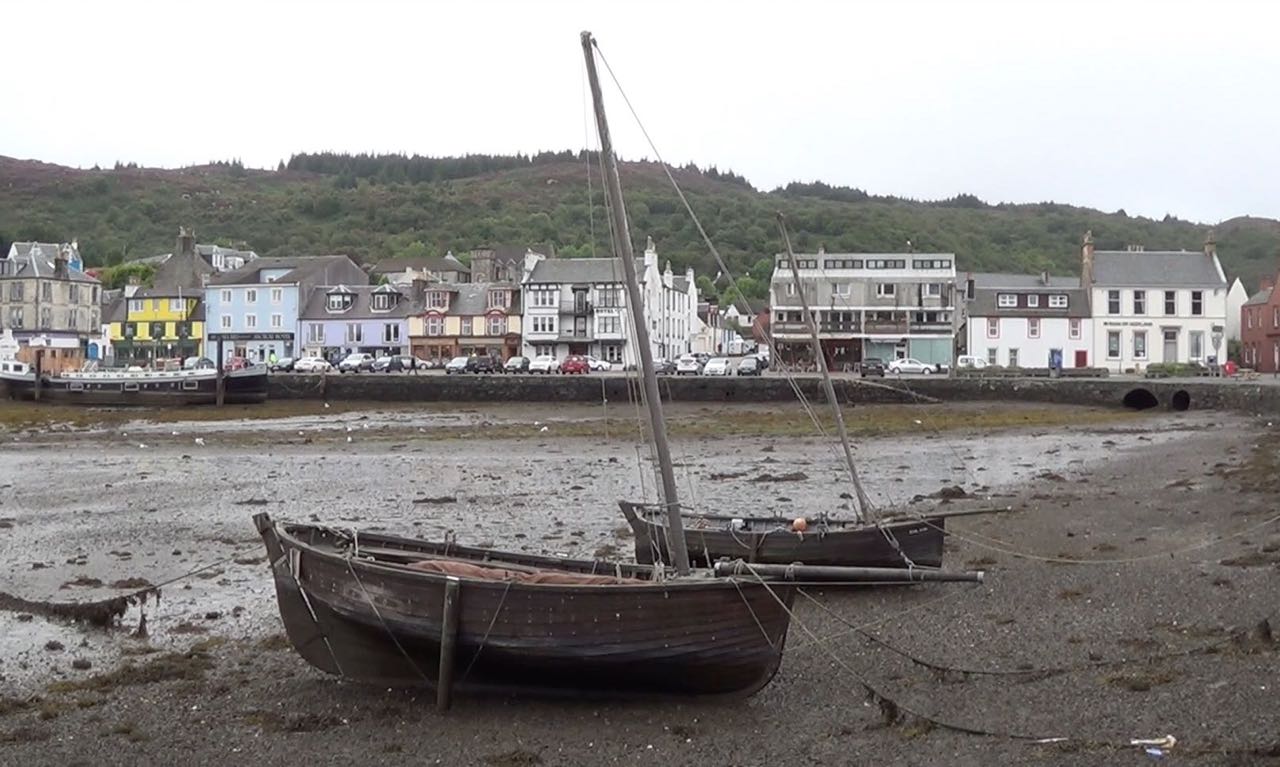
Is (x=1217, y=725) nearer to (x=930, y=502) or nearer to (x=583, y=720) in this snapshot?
(x=583, y=720)

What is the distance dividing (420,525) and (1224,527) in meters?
16.2

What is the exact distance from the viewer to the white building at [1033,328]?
83.2 m

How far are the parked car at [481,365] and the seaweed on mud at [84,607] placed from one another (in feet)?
200

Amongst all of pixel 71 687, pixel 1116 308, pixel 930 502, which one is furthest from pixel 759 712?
pixel 1116 308

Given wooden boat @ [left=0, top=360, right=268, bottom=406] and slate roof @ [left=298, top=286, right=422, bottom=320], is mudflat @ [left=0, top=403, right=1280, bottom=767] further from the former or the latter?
slate roof @ [left=298, top=286, right=422, bottom=320]

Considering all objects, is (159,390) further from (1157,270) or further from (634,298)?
(1157,270)

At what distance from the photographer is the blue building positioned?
98125 mm

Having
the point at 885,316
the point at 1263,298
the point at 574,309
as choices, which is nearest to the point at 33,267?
the point at 574,309

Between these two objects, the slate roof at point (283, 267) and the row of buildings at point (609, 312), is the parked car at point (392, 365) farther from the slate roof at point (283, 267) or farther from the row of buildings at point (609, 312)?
the slate roof at point (283, 267)

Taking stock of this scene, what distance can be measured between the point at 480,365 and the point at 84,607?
64.1m

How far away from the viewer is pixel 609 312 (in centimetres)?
8988

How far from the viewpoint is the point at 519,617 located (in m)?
12.7

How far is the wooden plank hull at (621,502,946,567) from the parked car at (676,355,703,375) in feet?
182

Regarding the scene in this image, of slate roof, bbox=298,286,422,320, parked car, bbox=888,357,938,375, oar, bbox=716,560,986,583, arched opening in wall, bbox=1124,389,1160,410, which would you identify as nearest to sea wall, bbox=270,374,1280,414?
arched opening in wall, bbox=1124,389,1160,410
